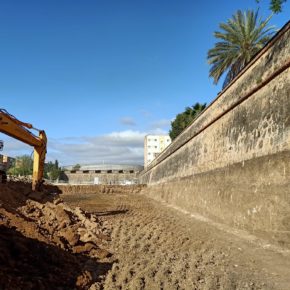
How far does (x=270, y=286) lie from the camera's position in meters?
5.99

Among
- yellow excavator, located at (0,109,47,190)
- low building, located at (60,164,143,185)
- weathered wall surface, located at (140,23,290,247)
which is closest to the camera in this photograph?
weathered wall surface, located at (140,23,290,247)

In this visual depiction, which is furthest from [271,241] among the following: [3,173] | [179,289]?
[3,173]

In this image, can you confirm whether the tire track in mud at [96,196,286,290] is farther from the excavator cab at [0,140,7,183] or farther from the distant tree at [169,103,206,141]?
the distant tree at [169,103,206,141]

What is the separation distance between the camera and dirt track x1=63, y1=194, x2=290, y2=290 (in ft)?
20.4

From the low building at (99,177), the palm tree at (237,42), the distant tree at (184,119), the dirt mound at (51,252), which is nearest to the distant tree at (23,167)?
the low building at (99,177)

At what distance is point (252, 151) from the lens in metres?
10.7

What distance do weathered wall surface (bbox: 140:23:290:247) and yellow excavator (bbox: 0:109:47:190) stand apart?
20.8 feet

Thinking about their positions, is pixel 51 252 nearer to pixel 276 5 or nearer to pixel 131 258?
pixel 131 258

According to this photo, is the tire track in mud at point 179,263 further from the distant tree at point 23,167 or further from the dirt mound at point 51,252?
the distant tree at point 23,167

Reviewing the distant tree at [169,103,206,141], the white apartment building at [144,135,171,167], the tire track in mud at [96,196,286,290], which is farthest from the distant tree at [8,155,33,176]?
the tire track in mud at [96,196,286,290]

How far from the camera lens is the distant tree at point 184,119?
1866 inches

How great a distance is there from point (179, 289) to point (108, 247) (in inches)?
141

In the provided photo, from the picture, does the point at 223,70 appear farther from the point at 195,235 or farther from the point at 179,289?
the point at 179,289

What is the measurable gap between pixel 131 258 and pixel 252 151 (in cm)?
456
